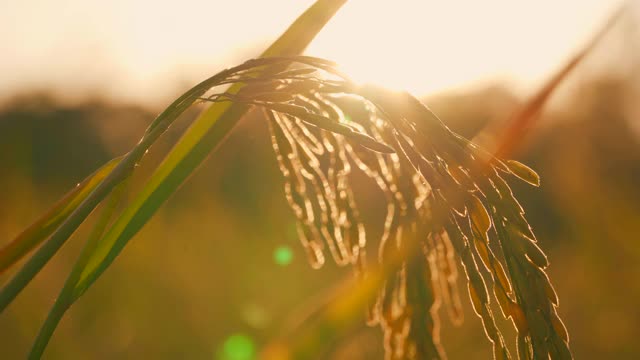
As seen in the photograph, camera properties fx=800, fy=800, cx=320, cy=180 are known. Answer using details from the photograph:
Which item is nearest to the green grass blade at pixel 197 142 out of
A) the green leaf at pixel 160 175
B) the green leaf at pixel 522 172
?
the green leaf at pixel 160 175

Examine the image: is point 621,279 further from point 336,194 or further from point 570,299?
point 336,194

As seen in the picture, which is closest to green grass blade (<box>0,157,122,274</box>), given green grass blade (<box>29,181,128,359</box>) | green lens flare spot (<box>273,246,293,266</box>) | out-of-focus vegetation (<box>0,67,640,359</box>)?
green grass blade (<box>29,181,128,359</box>)

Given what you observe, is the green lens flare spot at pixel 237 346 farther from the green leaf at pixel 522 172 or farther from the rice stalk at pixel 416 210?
the green leaf at pixel 522 172

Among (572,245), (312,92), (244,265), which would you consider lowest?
(572,245)

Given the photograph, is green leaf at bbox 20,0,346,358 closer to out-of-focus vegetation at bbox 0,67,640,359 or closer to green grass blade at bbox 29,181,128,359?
green grass blade at bbox 29,181,128,359

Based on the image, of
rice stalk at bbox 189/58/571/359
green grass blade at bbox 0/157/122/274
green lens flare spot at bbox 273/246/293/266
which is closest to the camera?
rice stalk at bbox 189/58/571/359

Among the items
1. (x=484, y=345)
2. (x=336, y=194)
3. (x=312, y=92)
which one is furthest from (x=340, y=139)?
(x=484, y=345)
